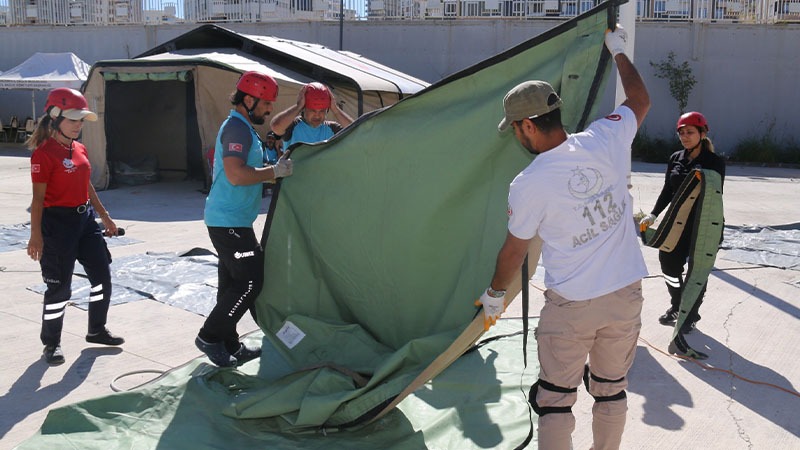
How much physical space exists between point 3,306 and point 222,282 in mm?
2388

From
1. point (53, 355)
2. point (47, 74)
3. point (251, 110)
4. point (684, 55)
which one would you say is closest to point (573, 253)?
point (251, 110)

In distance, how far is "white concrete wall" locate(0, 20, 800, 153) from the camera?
67.2ft

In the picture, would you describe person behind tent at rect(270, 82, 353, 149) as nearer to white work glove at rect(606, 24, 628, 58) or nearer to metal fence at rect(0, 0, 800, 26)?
white work glove at rect(606, 24, 628, 58)

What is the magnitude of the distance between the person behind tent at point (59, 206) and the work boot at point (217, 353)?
99 centimetres

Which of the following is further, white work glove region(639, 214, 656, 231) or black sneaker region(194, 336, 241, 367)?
white work glove region(639, 214, 656, 231)

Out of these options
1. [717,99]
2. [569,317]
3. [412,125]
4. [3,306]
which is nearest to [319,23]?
[717,99]

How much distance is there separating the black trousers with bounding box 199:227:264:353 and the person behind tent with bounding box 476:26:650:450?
1.71 m

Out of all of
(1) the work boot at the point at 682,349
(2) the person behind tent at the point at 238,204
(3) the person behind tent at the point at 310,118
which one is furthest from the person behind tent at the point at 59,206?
(1) the work boot at the point at 682,349

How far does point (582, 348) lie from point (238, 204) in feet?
7.14

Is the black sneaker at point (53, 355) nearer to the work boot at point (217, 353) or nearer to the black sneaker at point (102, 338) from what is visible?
the black sneaker at point (102, 338)

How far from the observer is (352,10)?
22359 mm

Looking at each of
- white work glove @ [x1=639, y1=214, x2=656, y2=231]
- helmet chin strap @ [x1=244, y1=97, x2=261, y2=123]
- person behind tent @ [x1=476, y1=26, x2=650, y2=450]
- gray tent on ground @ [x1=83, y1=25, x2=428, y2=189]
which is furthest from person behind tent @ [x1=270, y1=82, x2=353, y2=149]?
gray tent on ground @ [x1=83, y1=25, x2=428, y2=189]

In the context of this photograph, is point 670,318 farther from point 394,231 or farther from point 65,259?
point 65,259

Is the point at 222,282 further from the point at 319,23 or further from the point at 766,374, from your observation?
the point at 319,23
